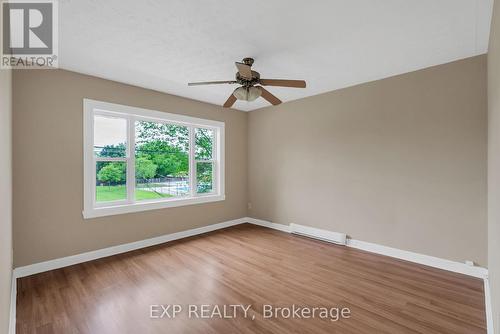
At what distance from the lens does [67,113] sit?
10.3 feet

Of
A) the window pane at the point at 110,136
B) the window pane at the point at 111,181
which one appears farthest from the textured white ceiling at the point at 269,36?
the window pane at the point at 111,181

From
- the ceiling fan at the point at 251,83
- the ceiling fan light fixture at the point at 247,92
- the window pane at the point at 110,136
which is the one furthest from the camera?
the window pane at the point at 110,136

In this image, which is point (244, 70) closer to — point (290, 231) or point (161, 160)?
point (161, 160)

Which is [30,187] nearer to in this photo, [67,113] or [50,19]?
[67,113]

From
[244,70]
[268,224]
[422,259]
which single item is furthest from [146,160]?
[422,259]

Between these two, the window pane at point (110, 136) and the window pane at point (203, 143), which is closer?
the window pane at point (110, 136)

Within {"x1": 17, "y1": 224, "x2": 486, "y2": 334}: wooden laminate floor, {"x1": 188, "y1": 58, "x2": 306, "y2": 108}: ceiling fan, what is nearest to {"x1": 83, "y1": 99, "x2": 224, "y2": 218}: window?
{"x1": 17, "y1": 224, "x2": 486, "y2": 334}: wooden laminate floor

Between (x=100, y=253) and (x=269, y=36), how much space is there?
3684mm

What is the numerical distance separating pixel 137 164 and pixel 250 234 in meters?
2.45

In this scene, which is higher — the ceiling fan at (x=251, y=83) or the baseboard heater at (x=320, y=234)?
the ceiling fan at (x=251, y=83)

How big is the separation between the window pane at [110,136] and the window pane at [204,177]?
150 centimetres

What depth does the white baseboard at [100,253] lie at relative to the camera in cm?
287

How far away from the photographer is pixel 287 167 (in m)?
4.79

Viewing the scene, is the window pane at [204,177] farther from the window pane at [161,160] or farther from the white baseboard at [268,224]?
the white baseboard at [268,224]
